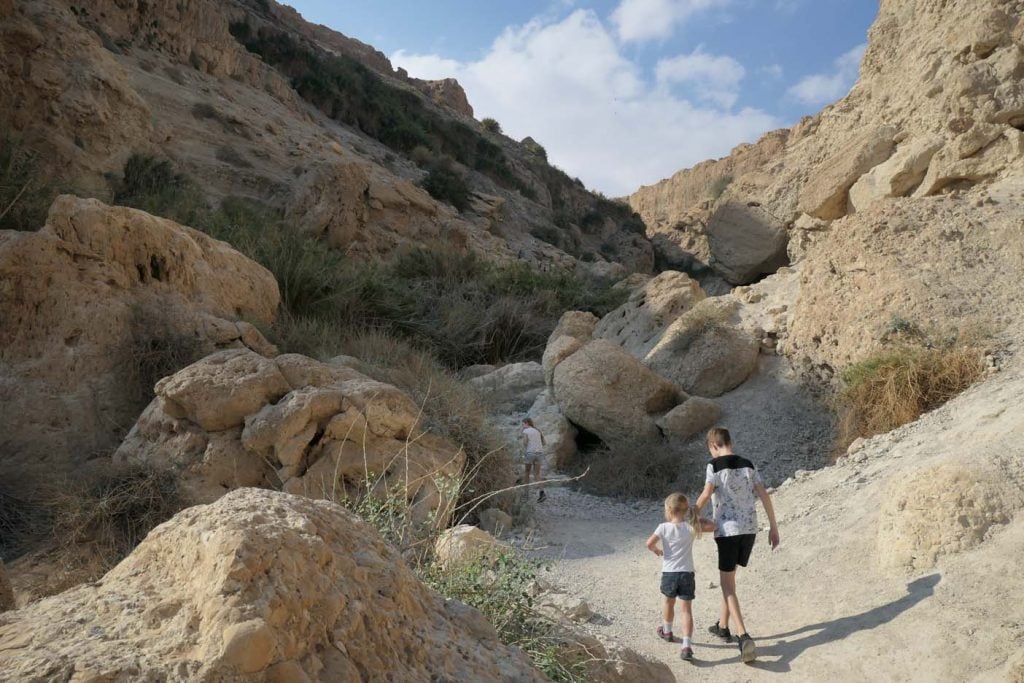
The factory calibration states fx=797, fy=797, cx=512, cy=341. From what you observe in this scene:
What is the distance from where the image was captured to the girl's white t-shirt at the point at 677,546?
4.32 metres

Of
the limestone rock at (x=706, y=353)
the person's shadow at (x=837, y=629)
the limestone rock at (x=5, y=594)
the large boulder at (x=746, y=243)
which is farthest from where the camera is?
the large boulder at (x=746, y=243)

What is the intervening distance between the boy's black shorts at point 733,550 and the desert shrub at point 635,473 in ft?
10.2

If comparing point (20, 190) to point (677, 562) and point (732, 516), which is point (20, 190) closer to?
point (677, 562)

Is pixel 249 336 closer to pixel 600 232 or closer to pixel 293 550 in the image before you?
pixel 293 550

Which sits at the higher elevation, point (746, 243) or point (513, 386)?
point (746, 243)

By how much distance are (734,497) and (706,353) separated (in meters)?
4.75

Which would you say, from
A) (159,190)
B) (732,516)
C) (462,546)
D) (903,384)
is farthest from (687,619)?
(159,190)

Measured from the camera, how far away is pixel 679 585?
427 centimetres

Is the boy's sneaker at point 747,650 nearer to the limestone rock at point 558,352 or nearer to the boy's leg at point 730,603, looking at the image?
the boy's leg at point 730,603

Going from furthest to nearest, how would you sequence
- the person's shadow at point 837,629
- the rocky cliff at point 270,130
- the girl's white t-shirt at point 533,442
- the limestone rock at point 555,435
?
the rocky cliff at point 270,130
the limestone rock at point 555,435
the girl's white t-shirt at point 533,442
the person's shadow at point 837,629

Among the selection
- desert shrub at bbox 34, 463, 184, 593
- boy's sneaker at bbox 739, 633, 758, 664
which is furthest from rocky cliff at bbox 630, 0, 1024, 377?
desert shrub at bbox 34, 463, 184, 593

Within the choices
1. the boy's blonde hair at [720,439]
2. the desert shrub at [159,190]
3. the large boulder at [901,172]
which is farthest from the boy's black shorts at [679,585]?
the desert shrub at [159,190]

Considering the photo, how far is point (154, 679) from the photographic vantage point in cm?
152

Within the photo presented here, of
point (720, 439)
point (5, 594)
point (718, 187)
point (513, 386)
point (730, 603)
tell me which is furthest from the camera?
point (718, 187)
